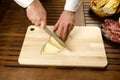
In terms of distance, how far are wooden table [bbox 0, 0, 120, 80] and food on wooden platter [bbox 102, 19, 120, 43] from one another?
21mm

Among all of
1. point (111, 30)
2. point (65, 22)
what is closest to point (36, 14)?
point (65, 22)

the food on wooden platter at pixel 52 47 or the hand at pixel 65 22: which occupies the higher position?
the hand at pixel 65 22

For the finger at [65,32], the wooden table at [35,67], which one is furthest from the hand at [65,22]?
the wooden table at [35,67]

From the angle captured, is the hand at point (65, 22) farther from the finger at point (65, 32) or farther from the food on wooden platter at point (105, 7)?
the food on wooden platter at point (105, 7)

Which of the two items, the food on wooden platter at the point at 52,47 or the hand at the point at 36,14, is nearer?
the hand at the point at 36,14

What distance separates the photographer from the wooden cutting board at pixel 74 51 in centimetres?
68

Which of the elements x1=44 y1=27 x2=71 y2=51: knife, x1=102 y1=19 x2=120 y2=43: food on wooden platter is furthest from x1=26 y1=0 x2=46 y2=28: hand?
x1=102 y1=19 x2=120 y2=43: food on wooden platter

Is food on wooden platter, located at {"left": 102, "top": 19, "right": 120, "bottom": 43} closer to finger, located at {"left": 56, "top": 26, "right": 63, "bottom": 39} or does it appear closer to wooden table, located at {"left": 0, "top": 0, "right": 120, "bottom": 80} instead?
wooden table, located at {"left": 0, "top": 0, "right": 120, "bottom": 80}

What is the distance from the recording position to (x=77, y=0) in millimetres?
686

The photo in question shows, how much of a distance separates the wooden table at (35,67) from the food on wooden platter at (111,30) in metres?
0.02

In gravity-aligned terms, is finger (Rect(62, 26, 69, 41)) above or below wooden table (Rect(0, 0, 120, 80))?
above

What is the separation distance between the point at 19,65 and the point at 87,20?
334 mm

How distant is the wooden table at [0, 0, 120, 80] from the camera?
2.16 feet

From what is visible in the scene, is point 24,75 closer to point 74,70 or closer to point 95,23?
point 74,70
